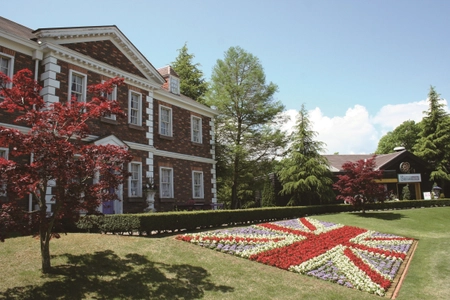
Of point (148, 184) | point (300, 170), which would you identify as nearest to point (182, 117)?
point (148, 184)

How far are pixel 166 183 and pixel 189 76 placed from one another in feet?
66.6

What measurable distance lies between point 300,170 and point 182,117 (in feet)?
32.3

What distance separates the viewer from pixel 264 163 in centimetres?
2584

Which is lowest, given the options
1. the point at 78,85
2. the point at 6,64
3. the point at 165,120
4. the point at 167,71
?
the point at 165,120

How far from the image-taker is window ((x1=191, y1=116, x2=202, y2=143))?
22609 millimetres

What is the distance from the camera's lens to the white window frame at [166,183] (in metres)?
19.4

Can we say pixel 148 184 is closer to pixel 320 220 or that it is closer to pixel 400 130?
pixel 320 220

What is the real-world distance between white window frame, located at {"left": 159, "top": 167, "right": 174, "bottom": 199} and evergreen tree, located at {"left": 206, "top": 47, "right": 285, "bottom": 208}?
6.50m

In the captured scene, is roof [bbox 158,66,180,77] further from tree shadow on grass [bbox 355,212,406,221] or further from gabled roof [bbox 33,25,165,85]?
tree shadow on grass [bbox 355,212,406,221]

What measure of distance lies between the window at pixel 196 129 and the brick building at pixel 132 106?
0.22ft

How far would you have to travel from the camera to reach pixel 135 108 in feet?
60.1

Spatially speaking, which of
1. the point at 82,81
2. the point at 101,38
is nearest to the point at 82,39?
the point at 101,38

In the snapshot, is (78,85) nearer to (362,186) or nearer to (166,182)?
(166,182)

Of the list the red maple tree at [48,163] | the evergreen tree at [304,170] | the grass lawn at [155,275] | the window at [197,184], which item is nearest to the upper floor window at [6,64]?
the red maple tree at [48,163]
